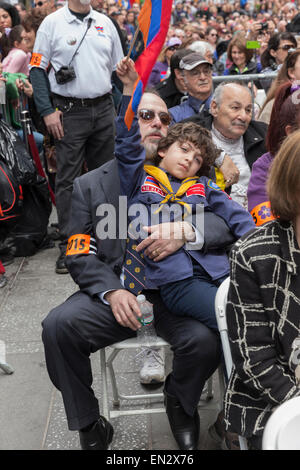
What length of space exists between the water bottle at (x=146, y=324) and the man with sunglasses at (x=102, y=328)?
39 mm

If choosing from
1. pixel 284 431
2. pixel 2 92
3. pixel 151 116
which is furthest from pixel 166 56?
pixel 284 431

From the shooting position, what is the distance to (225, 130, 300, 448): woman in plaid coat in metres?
1.78

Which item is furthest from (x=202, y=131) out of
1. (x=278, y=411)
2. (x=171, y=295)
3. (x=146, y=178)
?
(x=278, y=411)

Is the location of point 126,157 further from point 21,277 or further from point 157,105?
point 21,277

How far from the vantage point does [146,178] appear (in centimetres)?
276

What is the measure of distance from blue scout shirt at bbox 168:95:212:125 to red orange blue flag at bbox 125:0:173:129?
67.3 inches

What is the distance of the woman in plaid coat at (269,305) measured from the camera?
5.85 feet

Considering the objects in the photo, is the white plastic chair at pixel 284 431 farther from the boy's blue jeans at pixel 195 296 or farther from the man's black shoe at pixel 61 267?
the man's black shoe at pixel 61 267

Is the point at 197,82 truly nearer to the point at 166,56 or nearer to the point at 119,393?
the point at 119,393

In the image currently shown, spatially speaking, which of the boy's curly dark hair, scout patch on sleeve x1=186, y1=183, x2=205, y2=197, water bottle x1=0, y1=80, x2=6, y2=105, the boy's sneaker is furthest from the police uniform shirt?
the boy's sneaker

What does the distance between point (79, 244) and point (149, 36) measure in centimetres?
98
